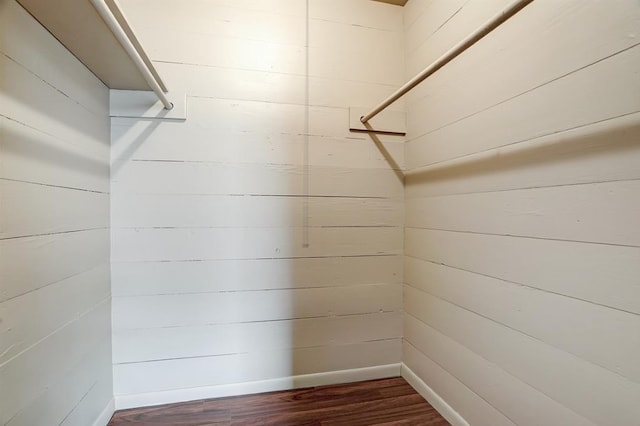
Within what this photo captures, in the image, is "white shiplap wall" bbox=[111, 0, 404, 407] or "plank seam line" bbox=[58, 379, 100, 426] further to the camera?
"white shiplap wall" bbox=[111, 0, 404, 407]

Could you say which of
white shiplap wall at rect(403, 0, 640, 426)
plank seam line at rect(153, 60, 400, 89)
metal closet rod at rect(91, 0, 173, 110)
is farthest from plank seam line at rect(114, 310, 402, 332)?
plank seam line at rect(153, 60, 400, 89)

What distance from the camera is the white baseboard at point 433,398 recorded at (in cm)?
111

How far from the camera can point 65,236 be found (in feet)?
2.92

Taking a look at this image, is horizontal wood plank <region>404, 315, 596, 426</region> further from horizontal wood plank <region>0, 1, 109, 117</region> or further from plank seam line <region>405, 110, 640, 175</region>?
horizontal wood plank <region>0, 1, 109, 117</region>

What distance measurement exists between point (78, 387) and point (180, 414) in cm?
41

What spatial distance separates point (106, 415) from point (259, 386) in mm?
598

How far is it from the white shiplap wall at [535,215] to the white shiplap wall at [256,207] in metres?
0.27

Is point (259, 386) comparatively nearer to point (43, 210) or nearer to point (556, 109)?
point (43, 210)

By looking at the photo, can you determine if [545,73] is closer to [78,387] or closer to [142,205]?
[142,205]

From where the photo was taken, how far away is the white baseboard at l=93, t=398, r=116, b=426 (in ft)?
3.46

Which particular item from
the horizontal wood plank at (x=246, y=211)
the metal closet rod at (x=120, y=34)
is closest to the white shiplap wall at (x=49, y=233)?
the horizontal wood plank at (x=246, y=211)

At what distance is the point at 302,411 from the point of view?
3.92ft

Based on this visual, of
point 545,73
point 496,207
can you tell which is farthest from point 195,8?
A: point 496,207

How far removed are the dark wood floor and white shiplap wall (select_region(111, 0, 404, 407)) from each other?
6cm
